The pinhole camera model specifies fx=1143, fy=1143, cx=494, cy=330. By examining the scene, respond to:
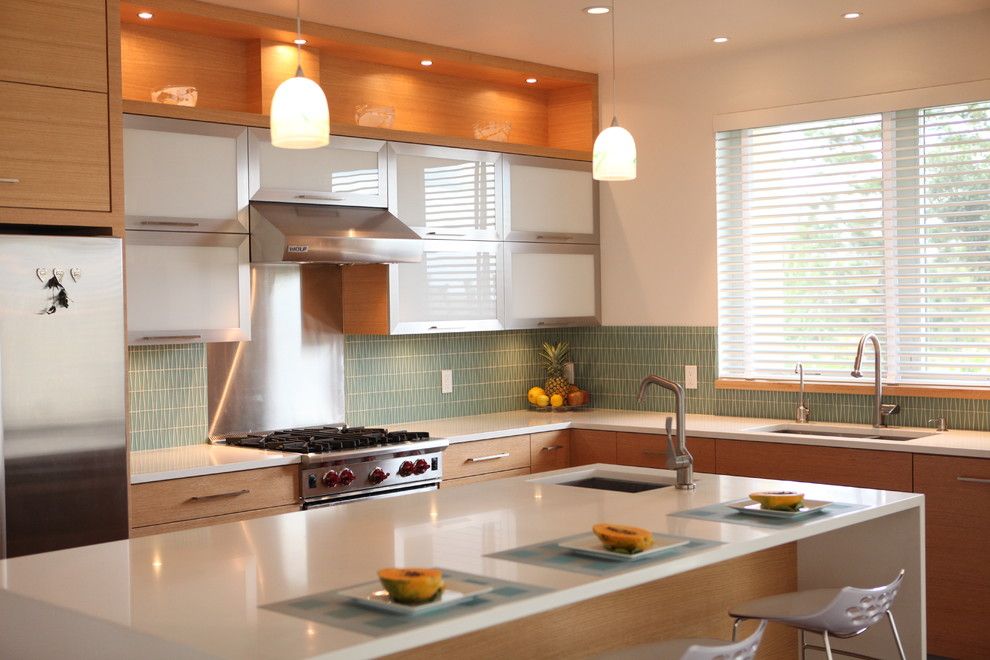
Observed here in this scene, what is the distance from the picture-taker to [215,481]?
13.8 ft

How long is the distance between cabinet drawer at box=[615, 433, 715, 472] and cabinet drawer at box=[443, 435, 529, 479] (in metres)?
0.46

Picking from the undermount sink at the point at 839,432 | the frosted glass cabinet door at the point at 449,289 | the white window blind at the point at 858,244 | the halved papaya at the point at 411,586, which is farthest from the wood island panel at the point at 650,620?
the frosted glass cabinet door at the point at 449,289

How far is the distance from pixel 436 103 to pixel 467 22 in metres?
0.93

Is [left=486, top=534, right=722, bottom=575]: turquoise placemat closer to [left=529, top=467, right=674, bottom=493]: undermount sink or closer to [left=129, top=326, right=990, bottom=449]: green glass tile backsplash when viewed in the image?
[left=529, top=467, right=674, bottom=493]: undermount sink

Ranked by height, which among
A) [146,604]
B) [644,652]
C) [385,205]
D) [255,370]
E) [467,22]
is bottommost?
[644,652]

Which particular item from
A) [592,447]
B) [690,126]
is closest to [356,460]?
[592,447]

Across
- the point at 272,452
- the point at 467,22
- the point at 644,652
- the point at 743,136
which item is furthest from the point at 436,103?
the point at 644,652

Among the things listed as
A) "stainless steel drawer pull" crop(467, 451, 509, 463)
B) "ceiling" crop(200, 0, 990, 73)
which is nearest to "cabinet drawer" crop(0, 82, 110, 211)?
"ceiling" crop(200, 0, 990, 73)

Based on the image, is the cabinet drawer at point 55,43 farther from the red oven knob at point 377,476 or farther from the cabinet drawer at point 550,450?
the cabinet drawer at point 550,450

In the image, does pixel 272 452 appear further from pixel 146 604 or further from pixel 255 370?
pixel 146 604

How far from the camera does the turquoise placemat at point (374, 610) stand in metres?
2.01

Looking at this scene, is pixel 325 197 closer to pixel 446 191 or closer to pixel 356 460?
pixel 446 191

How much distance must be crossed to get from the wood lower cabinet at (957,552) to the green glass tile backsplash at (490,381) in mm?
594

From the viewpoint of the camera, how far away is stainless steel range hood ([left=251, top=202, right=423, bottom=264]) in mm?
4523
